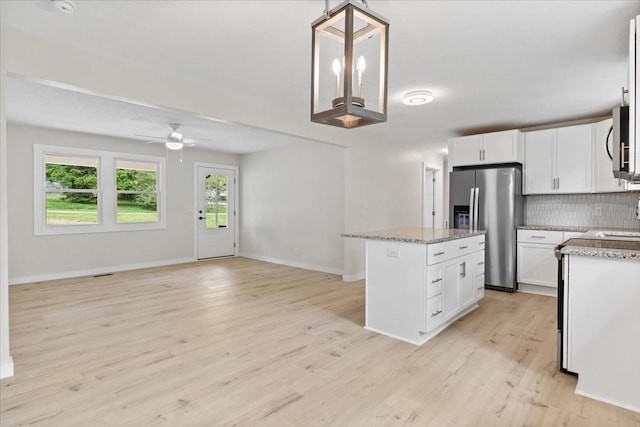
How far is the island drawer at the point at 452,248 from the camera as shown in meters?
2.89

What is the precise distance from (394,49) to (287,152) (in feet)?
14.1

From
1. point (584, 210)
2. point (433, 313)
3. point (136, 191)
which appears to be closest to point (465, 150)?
point (584, 210)

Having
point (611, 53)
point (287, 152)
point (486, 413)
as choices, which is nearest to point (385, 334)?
point (486, 413)

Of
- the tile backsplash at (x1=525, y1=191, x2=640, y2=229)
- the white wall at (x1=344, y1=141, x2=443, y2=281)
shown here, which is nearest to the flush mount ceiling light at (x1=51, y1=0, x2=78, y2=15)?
the white wall at (x1=344, y1=141, x2=443, y2=281)

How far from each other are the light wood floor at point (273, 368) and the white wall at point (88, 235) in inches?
53.3

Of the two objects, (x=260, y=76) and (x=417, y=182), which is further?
(x=417, y=182)

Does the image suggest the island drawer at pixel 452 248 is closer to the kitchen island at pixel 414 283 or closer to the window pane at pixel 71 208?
the kitchen island at pixel 414 283

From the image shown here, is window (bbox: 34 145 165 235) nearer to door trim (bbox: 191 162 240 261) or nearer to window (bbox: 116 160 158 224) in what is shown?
window (bbox: 116 160 158 224)

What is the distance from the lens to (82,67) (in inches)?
103

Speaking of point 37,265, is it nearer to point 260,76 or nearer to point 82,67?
point 82,67

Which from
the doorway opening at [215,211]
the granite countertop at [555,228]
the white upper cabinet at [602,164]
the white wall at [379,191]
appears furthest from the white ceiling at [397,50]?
the doorway opening at [215,211]

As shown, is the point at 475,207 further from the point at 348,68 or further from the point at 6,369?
the point at 6,369

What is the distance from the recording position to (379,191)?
595 centimetres

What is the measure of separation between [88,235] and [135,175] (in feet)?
4.28
